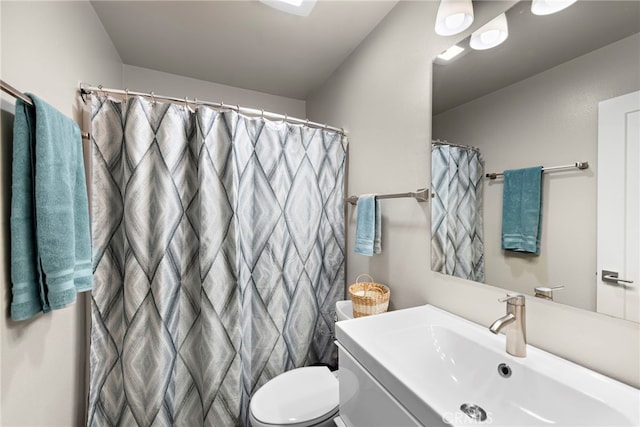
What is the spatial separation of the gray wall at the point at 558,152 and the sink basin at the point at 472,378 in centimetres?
21

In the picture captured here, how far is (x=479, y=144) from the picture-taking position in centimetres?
105

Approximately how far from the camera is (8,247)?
2.77ft

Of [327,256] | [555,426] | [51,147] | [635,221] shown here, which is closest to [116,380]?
[51,147]

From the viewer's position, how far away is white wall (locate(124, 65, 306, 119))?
6.68 feet

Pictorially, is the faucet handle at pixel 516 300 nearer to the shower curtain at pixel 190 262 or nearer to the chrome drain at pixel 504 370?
the chrome drain at pixel 504 370

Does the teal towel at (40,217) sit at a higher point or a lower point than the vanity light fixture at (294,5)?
lower

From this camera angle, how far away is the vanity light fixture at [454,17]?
3.30 ft

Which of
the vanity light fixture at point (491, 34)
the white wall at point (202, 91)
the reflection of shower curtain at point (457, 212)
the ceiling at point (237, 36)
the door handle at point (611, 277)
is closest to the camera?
the door handle at point (611, 277)

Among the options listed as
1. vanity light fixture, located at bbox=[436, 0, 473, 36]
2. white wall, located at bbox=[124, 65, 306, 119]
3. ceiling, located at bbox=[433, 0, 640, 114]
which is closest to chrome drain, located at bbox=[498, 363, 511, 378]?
ceiling, located at bbox=[433, 0, 640, 114]

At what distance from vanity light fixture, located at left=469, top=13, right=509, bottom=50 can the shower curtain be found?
103cm

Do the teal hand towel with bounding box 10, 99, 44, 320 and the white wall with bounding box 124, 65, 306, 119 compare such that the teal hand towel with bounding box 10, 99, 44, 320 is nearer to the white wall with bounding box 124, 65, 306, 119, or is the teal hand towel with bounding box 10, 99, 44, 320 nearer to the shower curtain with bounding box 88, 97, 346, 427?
the shower curtain with bounding box 88, 97, 346, 427

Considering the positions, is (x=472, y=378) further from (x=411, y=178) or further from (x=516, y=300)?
(x=411, y=178)

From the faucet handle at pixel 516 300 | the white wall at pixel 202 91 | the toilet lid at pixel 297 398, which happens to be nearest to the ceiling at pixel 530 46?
the faucet handle at pixel 516 300

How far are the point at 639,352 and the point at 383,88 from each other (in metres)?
1.45
